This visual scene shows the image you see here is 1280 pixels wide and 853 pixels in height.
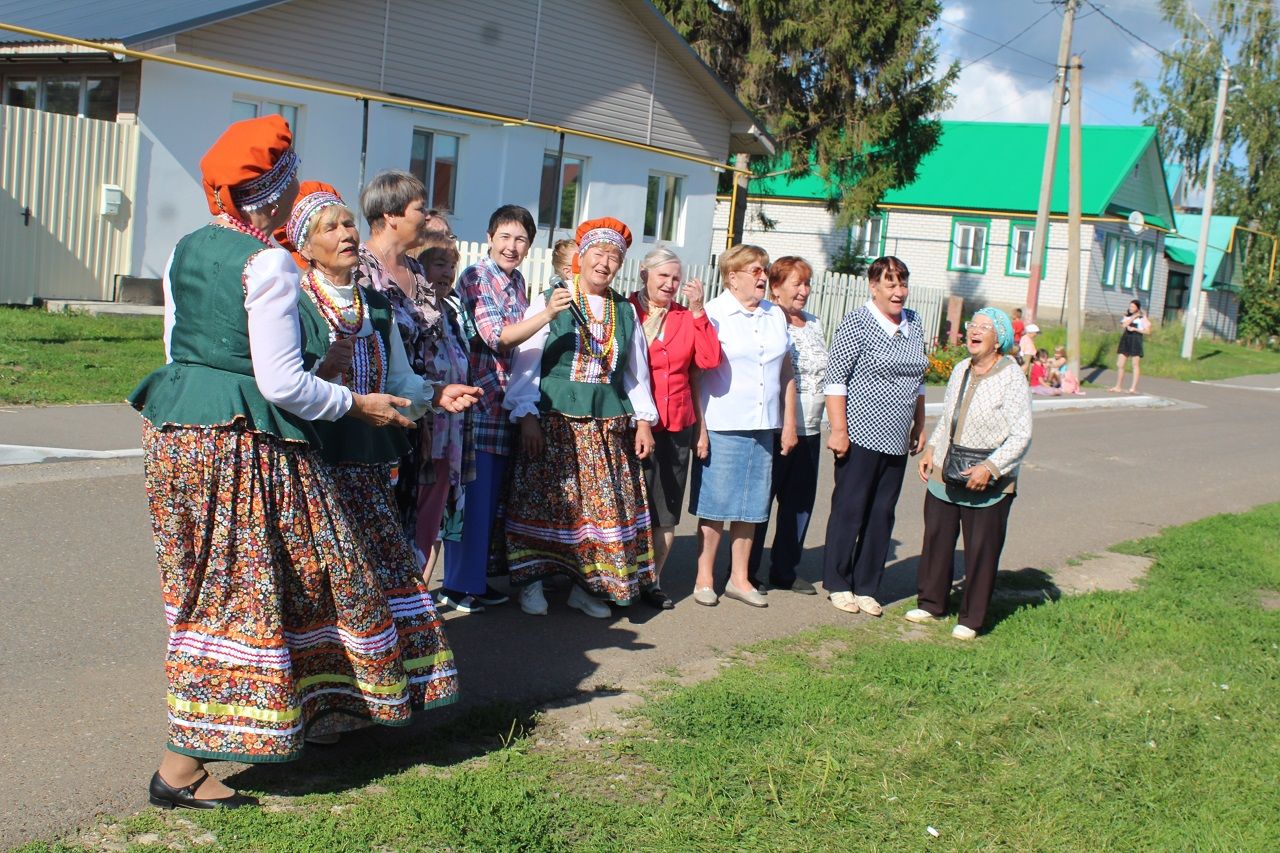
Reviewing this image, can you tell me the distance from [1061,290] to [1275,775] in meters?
37.2

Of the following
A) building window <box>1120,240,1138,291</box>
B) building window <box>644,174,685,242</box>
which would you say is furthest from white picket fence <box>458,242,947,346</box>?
building window <box>1120,240,1138,291</box>

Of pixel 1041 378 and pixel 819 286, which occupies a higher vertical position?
pixel 819 286

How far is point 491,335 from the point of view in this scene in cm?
571

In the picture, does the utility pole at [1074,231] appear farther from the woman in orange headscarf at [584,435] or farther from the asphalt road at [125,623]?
the woman in orange headscarf at [584,435]

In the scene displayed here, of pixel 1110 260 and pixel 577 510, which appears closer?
pixel 577 510

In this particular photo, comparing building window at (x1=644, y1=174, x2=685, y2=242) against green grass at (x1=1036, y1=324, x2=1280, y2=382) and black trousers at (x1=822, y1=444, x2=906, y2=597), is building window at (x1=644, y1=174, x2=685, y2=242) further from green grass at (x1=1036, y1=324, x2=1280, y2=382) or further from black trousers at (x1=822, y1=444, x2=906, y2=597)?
black trousers at (x1=822, y1=444, x2=906, y2=597)

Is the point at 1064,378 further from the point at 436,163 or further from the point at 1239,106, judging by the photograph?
the point at 1239,106

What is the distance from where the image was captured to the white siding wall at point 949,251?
132ft

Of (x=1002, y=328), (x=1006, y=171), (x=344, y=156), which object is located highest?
(x=1006, y=171)

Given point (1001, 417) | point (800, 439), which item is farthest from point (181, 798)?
point (1001, 417)

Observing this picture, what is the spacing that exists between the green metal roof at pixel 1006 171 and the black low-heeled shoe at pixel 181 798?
3671cm

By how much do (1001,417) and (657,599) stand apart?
6.49 ft

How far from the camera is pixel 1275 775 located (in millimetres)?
4777

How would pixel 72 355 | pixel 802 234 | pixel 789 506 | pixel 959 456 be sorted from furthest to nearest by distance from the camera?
pixel 802 234, pixel 72 355, pixel 789 506, pixel 959 456
